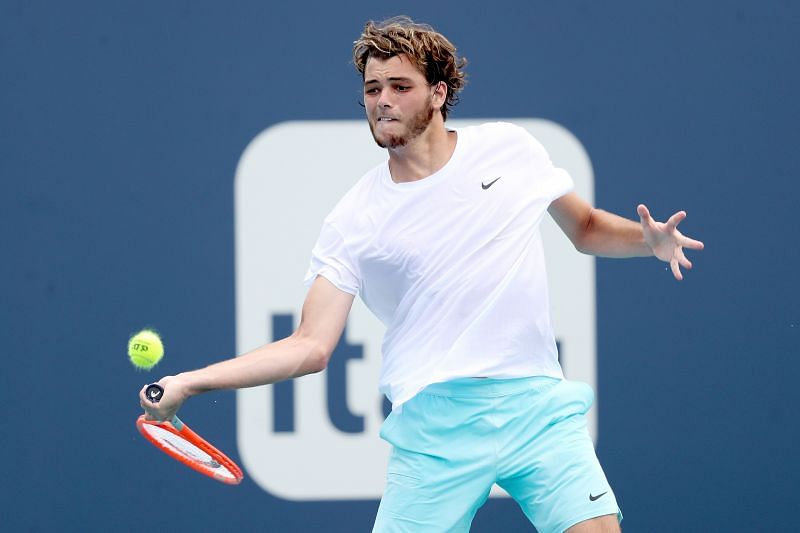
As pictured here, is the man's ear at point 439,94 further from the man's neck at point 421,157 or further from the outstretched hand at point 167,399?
the outstretched hand at point 167,399

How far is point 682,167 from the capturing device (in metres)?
4.19

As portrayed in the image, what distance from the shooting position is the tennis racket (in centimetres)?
315

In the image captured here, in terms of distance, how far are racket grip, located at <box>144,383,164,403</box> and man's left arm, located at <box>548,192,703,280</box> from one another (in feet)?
3.74

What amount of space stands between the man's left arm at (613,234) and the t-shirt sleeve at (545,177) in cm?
10

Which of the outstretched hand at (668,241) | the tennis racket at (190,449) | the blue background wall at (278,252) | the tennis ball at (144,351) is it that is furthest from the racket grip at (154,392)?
the blue background wall at (278,252)

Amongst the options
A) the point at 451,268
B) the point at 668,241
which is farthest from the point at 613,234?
the point at 451,268

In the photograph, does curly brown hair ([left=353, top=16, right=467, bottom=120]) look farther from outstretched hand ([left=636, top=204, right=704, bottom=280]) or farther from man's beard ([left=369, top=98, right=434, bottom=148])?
outstretched hand ([left=636, top=204, right=704, bottom=280])

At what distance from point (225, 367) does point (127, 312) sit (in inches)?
50.4

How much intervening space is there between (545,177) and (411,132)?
13.7 inches

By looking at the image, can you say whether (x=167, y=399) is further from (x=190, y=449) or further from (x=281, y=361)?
(x=190, y=449)

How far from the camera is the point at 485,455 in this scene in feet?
10.3

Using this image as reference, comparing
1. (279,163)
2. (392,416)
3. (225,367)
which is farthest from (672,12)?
(225,367)

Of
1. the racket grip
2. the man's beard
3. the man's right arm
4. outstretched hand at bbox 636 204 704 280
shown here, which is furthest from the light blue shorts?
the racket grip

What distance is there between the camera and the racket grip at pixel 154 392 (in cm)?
277
